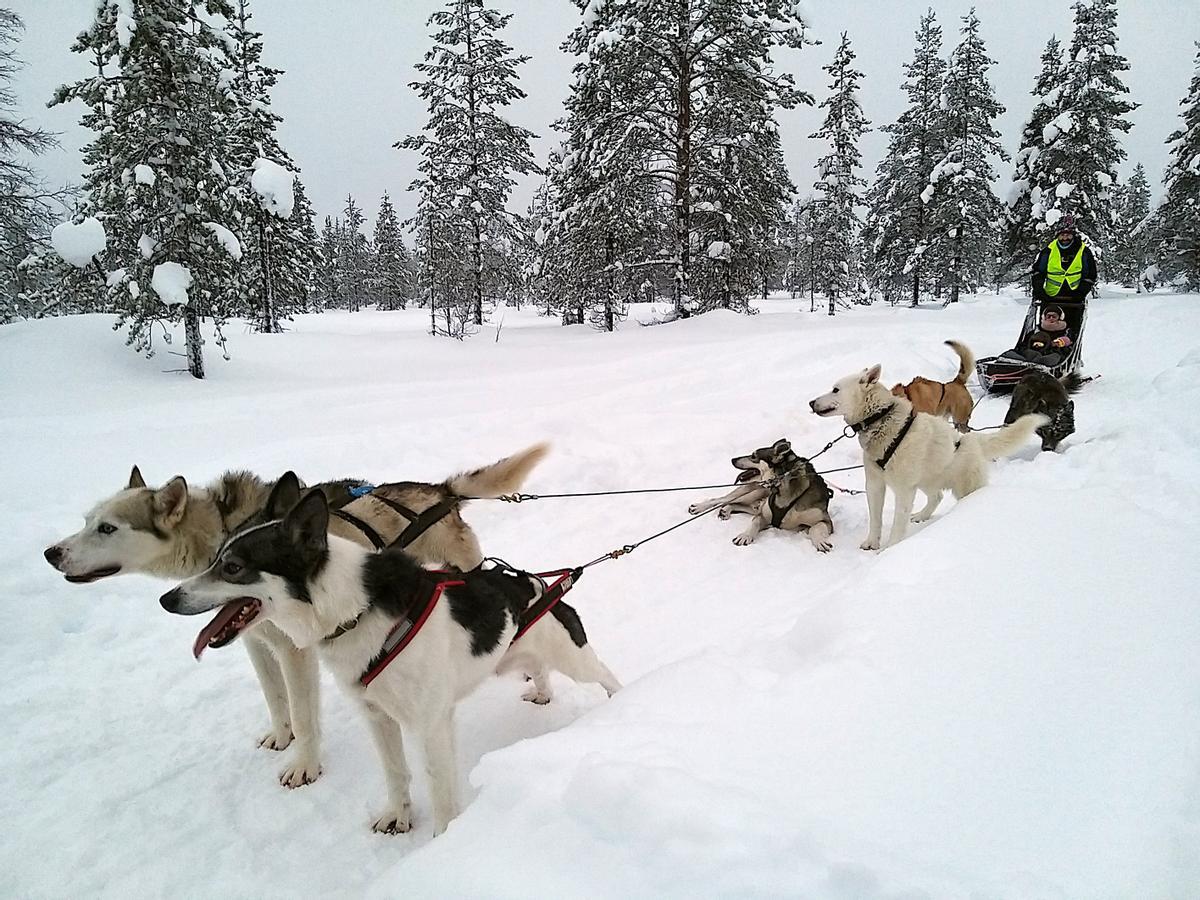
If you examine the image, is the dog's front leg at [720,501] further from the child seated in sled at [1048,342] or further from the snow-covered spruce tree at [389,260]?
the snow-covered spruce tree at [389,260]

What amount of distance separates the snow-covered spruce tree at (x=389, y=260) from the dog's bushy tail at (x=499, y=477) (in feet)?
198

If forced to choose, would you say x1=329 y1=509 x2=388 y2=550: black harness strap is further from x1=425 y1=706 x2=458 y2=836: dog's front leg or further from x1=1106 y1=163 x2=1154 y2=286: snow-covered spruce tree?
x1=1106 y1=163 x2=1154 y2=286: snow-covered spruce tree

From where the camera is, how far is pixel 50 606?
4.27 meters

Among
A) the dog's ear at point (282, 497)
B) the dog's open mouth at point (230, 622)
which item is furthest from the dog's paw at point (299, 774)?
the dog's ear at point (282, 497)

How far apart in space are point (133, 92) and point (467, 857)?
590 inches

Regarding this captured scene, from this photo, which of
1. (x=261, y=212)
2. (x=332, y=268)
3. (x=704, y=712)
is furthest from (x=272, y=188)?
(x=332, y=268)

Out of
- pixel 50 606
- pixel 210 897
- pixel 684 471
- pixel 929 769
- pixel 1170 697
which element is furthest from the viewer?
pixel 684 471

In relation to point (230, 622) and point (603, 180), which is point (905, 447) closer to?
point (230, 622)

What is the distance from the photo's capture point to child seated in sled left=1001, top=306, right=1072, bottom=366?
9.03 m

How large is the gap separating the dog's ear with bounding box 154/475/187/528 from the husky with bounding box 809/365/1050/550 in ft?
16.5

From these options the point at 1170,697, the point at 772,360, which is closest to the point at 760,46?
the point at 772,360

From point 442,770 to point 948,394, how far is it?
731 centimetres

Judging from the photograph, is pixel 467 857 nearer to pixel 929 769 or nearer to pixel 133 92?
pixel 929 769

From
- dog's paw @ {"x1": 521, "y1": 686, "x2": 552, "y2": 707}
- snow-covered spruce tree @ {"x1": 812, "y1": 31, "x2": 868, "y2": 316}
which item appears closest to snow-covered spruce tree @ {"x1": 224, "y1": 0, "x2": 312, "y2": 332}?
dog's paw @ {"x1": 521, "y1": 686, "x2": 552, "y2": 707}
